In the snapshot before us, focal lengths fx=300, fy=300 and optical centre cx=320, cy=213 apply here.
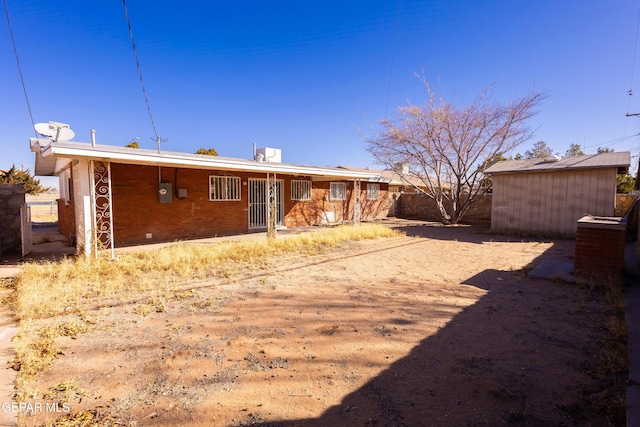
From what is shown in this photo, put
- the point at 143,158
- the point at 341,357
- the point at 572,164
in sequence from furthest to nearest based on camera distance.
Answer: the point at 572,164
the point at 143,158
the point at 341,357

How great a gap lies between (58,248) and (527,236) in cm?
1635

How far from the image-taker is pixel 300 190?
14.6 meters

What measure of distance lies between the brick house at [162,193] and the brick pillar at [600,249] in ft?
27.8

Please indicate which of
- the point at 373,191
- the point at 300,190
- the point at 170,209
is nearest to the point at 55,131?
the point at 170,209

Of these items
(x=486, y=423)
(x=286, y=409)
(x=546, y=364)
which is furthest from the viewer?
(x=546, y=364)

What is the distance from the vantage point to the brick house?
719cm

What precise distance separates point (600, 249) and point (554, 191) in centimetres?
768

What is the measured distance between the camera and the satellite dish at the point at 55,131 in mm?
7559

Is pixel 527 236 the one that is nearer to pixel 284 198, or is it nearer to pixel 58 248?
pixel 284 198

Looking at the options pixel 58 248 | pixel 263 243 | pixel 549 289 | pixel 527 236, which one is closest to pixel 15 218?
pixel 58 248

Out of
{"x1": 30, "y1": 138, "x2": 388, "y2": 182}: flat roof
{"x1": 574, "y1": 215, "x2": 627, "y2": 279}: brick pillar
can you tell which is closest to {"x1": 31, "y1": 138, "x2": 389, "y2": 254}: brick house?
{"x1": 30, "y1": 138, "x2": 388, "y2": 182}: flat roof

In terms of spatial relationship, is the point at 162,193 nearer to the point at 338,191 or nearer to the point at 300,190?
the point at 300,190

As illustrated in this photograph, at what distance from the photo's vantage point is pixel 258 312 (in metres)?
4.21

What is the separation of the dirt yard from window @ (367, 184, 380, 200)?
45.6 ft
